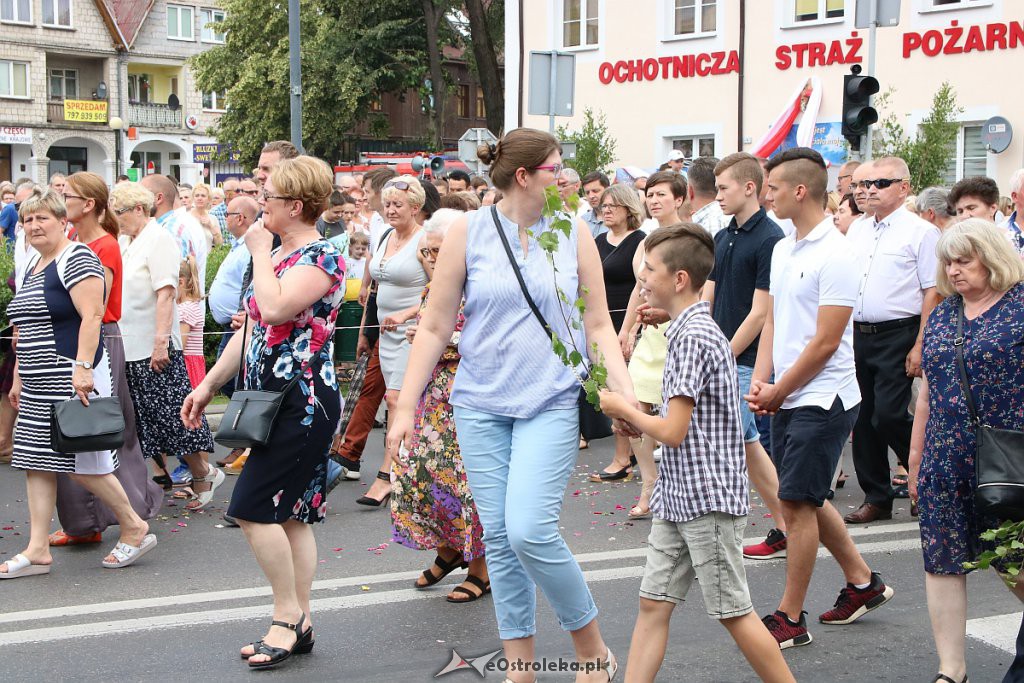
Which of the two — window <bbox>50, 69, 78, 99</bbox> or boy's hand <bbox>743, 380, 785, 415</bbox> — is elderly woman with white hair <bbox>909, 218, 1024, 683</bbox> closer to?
boy's hand <bbox>743, 380, 785, 415</bbox>

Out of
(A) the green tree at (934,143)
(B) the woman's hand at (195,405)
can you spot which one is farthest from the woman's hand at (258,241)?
(A) the green tree at (934,143)

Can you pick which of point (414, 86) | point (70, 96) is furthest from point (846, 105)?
point (70, 96)

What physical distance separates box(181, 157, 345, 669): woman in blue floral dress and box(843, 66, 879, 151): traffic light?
875cm

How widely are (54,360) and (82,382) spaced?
0.77 feet

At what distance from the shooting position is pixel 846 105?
502 inches

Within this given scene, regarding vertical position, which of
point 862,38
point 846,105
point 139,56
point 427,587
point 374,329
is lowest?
point 427,587

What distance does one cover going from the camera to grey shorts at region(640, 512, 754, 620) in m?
4.11

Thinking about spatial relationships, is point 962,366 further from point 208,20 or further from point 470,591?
point 208,20

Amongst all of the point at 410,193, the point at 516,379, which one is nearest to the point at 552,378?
the point at 516,379

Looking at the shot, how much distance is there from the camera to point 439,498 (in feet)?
19.2

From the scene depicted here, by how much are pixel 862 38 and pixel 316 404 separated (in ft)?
63.9

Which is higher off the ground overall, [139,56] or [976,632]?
[139,56]

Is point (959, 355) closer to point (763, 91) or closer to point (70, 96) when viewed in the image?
point (763, 91)

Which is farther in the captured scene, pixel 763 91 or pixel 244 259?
pixel 763 91
